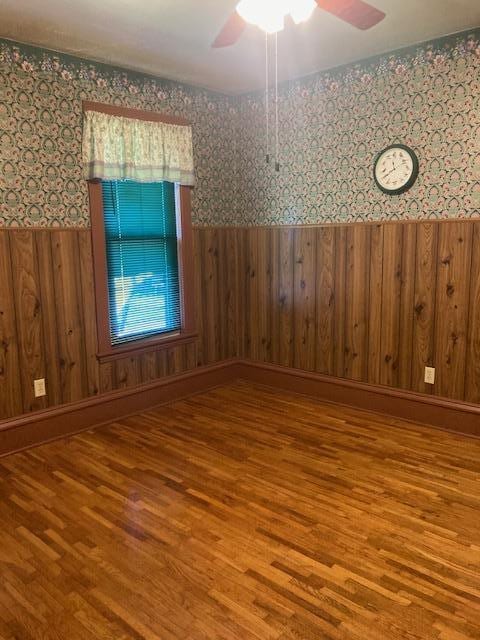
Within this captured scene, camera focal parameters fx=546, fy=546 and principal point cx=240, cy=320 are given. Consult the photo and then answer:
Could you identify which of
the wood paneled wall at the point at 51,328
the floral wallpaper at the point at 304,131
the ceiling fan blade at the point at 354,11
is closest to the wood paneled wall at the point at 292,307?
the wood paneled wall at the point at 51,328

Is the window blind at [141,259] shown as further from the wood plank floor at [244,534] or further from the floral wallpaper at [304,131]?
the wood plank floor at [244,534]

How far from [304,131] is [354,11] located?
81.2 inches

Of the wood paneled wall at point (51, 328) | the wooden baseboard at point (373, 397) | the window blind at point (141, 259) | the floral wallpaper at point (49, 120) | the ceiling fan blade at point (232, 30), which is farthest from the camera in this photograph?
the window blind at point (141, 259)

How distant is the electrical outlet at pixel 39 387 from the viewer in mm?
3611

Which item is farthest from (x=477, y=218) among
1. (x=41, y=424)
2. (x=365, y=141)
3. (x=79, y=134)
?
(x=41, y=424)

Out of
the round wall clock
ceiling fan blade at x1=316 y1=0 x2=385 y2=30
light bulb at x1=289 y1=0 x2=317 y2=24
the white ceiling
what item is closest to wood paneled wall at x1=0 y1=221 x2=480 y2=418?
the round wall clock

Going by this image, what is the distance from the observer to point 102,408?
3977mm

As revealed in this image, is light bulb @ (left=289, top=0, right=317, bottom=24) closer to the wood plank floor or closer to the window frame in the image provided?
the window frame

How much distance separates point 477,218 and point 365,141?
3.24ft

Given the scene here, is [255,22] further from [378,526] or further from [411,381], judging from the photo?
[411,381]

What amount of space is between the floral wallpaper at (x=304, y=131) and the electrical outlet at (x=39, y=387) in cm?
103

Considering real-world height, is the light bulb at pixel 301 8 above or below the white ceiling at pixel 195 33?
below

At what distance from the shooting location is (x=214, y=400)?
177 inches

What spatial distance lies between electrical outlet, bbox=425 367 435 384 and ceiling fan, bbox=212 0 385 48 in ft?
7.59
